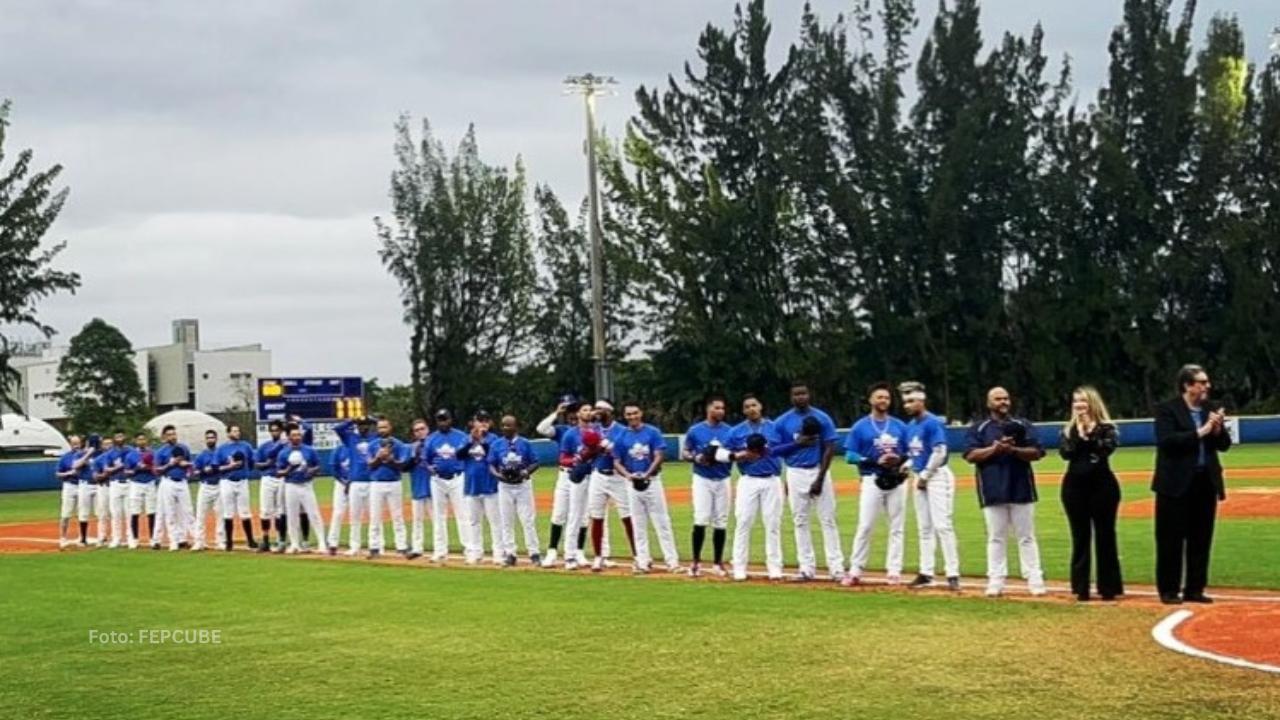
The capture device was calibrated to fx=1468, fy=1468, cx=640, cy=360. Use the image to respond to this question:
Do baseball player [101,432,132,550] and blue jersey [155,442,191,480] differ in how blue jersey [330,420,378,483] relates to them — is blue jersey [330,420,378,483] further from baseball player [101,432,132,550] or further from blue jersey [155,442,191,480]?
baseball player [101,432,132,550]

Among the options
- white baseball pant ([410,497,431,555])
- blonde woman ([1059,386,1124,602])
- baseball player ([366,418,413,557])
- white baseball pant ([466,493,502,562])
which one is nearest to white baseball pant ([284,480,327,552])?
baseball player ([366,418,413,557])

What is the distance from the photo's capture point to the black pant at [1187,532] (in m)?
12.0

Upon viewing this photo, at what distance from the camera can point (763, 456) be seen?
15555mm

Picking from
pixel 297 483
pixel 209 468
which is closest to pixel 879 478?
pixel 297 483

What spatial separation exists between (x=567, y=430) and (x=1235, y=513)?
34.5 feet

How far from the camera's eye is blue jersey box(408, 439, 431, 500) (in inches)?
790

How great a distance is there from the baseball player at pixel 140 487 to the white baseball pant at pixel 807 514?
13.2 meters

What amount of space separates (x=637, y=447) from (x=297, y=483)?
7182 millimetres

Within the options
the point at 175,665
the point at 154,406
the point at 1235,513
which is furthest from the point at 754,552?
the point at 154,406

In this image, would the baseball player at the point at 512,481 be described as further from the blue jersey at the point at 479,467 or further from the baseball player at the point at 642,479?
the baseball player at the point at 642,479

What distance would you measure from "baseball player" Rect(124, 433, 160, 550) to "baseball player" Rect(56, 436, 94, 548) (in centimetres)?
113

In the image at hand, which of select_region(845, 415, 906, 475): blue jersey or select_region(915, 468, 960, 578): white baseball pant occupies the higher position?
select_region(845, 415, 906, 475): blue jersey

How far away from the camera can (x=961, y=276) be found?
60219 millimetres

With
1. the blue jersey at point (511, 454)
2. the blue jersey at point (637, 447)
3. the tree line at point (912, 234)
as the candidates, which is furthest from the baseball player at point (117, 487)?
the tree line at point (912, 234)
